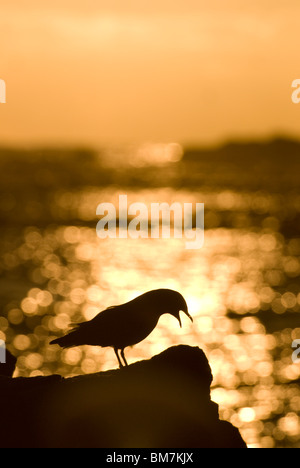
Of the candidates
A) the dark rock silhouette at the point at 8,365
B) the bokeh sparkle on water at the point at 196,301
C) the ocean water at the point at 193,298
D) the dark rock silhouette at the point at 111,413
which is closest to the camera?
the dark rock silhouette at the point at 111,413

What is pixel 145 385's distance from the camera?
36.6ft

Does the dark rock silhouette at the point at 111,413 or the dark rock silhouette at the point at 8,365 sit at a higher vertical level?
the dark rock silhouette at the point at 8,365

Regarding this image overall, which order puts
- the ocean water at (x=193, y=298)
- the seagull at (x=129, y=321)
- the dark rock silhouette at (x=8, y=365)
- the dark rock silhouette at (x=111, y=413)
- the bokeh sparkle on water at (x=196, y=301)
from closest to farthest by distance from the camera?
1. the dark rock silhouette at (x=111, y=413)
2. the seagull at (x=129, y=321)
3. the dark rock silhouette at (x=8, y=365)
4. the bokeh sparkle on water at (x=196, y=301)
5. the ocean water at (x=193, y=298)

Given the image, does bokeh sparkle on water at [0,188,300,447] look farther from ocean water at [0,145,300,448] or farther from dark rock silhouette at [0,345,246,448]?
dark rock silhouette at [0,345,246,448]

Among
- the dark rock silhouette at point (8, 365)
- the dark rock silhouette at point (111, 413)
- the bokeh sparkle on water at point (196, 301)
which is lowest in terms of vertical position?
the dark rock silhouette at point (111, 413)

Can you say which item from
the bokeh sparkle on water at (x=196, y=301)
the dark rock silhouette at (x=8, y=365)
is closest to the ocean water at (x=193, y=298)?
the bokeh sparkle on water at (x=196, y=301)

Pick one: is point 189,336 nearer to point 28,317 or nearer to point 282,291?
point 28,317

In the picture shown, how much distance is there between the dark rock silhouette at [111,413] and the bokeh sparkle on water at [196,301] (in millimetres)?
28555

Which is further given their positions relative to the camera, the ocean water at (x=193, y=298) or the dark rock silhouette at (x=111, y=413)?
the ocean water at (x=193, y=298)

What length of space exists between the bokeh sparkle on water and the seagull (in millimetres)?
27771

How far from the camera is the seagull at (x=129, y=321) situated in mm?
11453

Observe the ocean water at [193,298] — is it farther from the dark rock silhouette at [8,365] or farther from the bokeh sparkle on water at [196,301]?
the dark rock silhouette at [8,365]
